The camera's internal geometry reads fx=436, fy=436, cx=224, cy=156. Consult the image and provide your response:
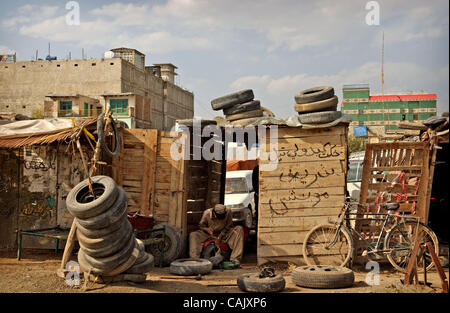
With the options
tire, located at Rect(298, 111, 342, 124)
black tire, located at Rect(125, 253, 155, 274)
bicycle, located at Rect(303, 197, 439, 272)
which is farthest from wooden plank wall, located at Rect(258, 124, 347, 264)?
black tire, located at Rect(125, 253, 155, 274)

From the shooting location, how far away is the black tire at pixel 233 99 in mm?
10188

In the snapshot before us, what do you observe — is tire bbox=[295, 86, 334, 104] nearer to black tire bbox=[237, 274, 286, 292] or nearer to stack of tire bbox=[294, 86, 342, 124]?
stack of tire bbox=[294, 86, 342, 124]

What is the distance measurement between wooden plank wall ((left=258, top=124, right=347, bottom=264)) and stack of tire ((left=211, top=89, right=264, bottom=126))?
3.11 feet

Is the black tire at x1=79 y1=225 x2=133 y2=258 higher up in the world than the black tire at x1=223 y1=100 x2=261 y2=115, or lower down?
lower down

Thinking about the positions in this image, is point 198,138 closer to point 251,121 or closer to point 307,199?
point 251,121

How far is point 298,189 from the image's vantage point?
9.53 metres

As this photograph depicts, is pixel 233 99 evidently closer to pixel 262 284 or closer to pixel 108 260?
pixel 262 284

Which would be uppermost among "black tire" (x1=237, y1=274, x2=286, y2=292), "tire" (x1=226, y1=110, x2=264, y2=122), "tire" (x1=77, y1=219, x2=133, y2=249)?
"tire" (x1=226, y1=110, x2=264, y2=122)

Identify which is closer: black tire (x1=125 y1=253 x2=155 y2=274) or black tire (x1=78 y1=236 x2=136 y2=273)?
black tire (x1=78 y1=236 x2=136 y2=273)

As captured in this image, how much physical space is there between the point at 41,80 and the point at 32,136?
153 ft

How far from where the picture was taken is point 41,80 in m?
52.5

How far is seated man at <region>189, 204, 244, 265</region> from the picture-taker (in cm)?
988

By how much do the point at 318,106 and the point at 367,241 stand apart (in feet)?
10.0
